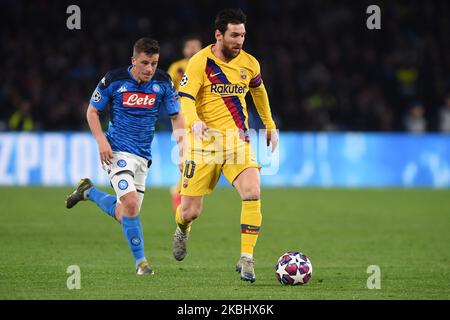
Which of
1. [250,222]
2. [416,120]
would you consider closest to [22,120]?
[416,120]

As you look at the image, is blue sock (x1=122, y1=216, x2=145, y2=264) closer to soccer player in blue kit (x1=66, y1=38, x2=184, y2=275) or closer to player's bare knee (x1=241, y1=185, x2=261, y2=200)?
soccer player in blue kit (x1=66, y1=38, x2=184, y2=275)

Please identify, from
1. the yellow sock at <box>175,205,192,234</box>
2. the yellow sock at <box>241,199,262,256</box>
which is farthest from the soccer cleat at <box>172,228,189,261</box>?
the yellow sock at <box>241,199,262,256</box>

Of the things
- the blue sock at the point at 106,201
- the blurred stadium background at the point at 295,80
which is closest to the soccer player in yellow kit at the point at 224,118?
the blue sock at the point at 106,201

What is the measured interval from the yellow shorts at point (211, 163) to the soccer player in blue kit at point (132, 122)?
0.49 m

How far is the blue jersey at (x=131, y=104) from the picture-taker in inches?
353

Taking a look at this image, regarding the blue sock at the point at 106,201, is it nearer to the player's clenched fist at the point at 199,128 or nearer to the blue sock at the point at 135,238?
the blue sock at the point at 135,238

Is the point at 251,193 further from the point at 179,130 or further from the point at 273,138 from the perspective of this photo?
the point at 179,130

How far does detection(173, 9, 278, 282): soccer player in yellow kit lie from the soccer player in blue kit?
1.24 ft

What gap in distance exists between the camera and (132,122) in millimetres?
9094

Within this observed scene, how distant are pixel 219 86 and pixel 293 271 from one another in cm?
190

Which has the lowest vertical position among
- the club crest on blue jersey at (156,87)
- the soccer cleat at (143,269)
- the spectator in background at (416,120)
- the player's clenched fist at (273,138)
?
the soccer cleat at (143,269)

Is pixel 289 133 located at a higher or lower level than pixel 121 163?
higher

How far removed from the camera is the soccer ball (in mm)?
8281

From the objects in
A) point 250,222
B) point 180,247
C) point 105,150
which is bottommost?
point 180,247
